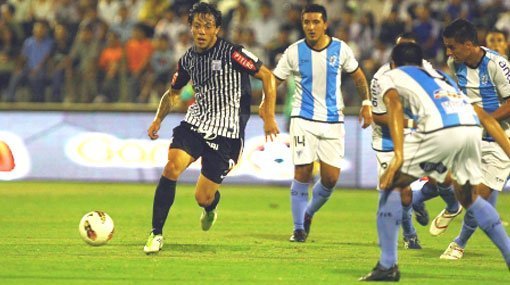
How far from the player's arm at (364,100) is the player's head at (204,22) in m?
1.98

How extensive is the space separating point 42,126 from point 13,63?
2.49 meters

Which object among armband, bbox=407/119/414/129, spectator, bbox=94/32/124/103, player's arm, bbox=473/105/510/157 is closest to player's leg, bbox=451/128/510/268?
player's arm, bbox=473/105/510/157

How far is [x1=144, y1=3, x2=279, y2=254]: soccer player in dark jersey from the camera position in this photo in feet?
36.3

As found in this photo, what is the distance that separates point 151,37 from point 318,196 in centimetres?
1053

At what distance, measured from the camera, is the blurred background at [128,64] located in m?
20.1

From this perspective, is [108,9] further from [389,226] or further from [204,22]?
[389,226]

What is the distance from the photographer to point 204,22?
11.1 m

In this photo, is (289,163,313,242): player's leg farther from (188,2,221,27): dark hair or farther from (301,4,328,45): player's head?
(188,2,221,27): dark hair

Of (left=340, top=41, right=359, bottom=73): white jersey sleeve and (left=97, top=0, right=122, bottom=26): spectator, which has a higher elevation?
(left=340, top=41, right=359, bottom=73): white jersey sleeve

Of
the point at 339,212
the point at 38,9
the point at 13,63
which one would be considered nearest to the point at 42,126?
the point at 13,63

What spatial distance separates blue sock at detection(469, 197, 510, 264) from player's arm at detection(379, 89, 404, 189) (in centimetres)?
85

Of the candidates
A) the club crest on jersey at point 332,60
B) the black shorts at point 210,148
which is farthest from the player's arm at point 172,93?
the club crest on jersey at point 332,60

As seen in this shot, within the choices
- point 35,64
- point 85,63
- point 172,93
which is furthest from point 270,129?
point 35,64

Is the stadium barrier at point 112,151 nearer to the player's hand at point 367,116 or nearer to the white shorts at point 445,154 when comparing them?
the player's hand at point 367,116
